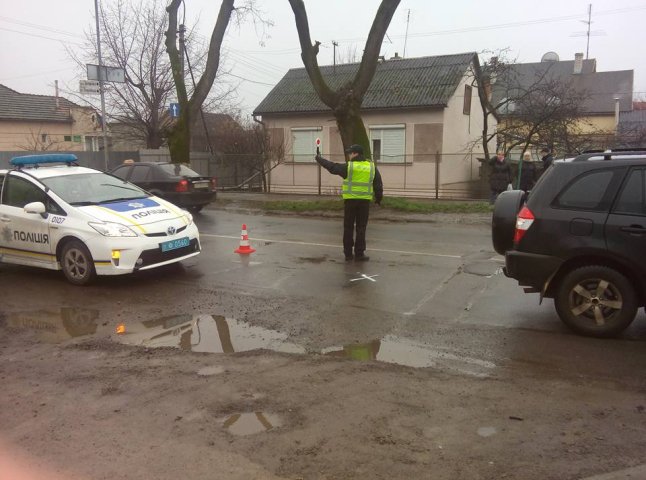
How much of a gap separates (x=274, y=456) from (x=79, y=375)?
2.21 metres

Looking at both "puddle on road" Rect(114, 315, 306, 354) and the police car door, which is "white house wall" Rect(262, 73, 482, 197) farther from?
"puddle on road" Rect(114, 315, 306, 354)

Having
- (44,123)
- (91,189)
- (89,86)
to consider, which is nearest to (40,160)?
(91,189)

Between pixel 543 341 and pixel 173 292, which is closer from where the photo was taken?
pixel 543 341

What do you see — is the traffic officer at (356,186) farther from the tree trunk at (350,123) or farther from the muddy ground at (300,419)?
the tree trunk at (350,123)

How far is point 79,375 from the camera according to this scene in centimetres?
454

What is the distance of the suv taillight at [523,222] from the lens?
5.46m

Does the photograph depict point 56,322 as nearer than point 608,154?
No

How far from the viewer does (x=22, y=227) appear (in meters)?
7.72

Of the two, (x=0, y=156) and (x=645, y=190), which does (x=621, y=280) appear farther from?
(x=0, y=156)

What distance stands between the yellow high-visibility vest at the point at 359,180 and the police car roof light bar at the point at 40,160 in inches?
177

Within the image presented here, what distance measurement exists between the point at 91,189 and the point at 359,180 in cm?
405

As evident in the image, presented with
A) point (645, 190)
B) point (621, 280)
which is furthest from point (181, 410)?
point (645, 190)

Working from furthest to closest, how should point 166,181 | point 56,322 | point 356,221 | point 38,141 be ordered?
point 38,141 < point 166,181 < point 356,221 < point 56,322

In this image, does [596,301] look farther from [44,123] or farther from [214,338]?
[44,123]
